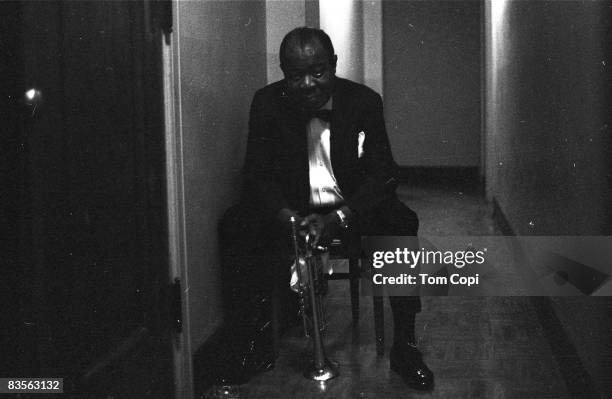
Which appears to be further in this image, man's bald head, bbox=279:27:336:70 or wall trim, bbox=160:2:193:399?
man's bald head, bbox=279:27:336:70

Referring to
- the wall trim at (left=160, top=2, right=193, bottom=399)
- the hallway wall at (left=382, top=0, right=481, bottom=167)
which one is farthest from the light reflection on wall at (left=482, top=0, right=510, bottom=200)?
the wall trim at (left=160, top=2, right=193, bottom=399)

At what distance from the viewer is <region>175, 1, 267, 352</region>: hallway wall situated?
259cm

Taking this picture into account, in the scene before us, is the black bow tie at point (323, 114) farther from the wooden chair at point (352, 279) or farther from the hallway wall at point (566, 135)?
the hallway wall at point (566, 135)

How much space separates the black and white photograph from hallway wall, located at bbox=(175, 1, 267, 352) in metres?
0.01

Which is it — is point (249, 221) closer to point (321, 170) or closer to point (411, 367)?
point (321, 170)

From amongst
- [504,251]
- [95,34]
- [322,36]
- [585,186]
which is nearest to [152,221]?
[95,34]

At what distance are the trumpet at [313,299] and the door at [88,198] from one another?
1.43 ft

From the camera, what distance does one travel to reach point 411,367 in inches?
102

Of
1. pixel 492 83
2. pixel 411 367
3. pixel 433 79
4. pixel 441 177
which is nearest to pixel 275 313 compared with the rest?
pixel 411 367

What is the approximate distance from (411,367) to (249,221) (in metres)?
0.78

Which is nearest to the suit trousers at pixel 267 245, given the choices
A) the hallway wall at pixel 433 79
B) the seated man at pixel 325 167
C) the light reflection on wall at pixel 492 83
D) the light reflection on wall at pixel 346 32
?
the seated man at pixel 325 167

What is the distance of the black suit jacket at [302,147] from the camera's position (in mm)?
2764

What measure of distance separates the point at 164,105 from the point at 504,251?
297 cm

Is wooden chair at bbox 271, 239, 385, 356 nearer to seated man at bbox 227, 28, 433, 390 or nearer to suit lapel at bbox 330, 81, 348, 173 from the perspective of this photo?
seated man at bbox 227, 28, 433, 390
